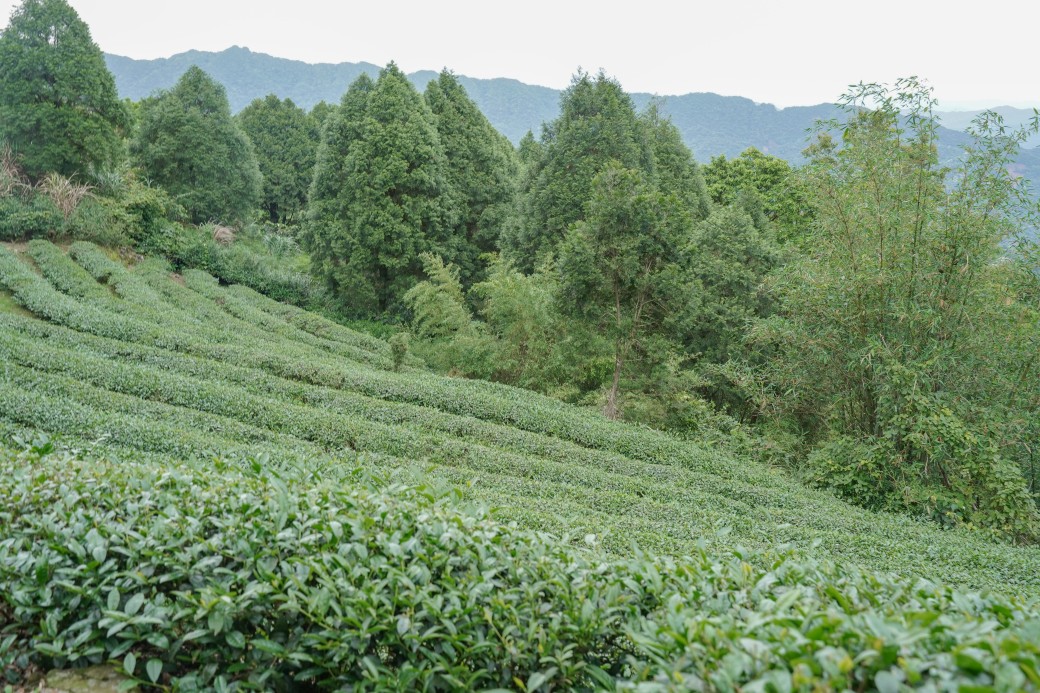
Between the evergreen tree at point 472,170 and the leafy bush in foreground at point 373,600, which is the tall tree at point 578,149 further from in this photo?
the leafy bush in foreground at point 373,600

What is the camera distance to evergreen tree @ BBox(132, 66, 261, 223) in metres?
29.5

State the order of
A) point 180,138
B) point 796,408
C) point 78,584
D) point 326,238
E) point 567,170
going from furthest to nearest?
point 180,138, point 326,238, point 567,170, point 796,408, point 78,584

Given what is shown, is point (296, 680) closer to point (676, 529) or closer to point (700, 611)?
point (700, 611)

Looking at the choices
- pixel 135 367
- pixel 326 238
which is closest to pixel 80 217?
pixel 326 238

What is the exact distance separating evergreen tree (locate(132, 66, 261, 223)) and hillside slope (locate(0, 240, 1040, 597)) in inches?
592

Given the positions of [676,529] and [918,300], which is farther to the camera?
[918,300]

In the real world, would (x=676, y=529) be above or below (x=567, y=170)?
below

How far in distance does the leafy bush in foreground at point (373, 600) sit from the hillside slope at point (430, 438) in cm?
80

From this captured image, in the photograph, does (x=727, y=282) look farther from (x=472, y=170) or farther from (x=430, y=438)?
(x=472, y=170)

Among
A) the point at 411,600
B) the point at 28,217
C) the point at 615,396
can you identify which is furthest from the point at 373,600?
the point at 28,217

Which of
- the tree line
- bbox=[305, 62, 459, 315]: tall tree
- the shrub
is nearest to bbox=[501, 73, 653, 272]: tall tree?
the tree line

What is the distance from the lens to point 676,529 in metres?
7.02

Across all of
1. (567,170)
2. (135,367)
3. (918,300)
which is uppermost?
(567,170)

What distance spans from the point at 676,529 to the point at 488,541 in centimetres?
458
